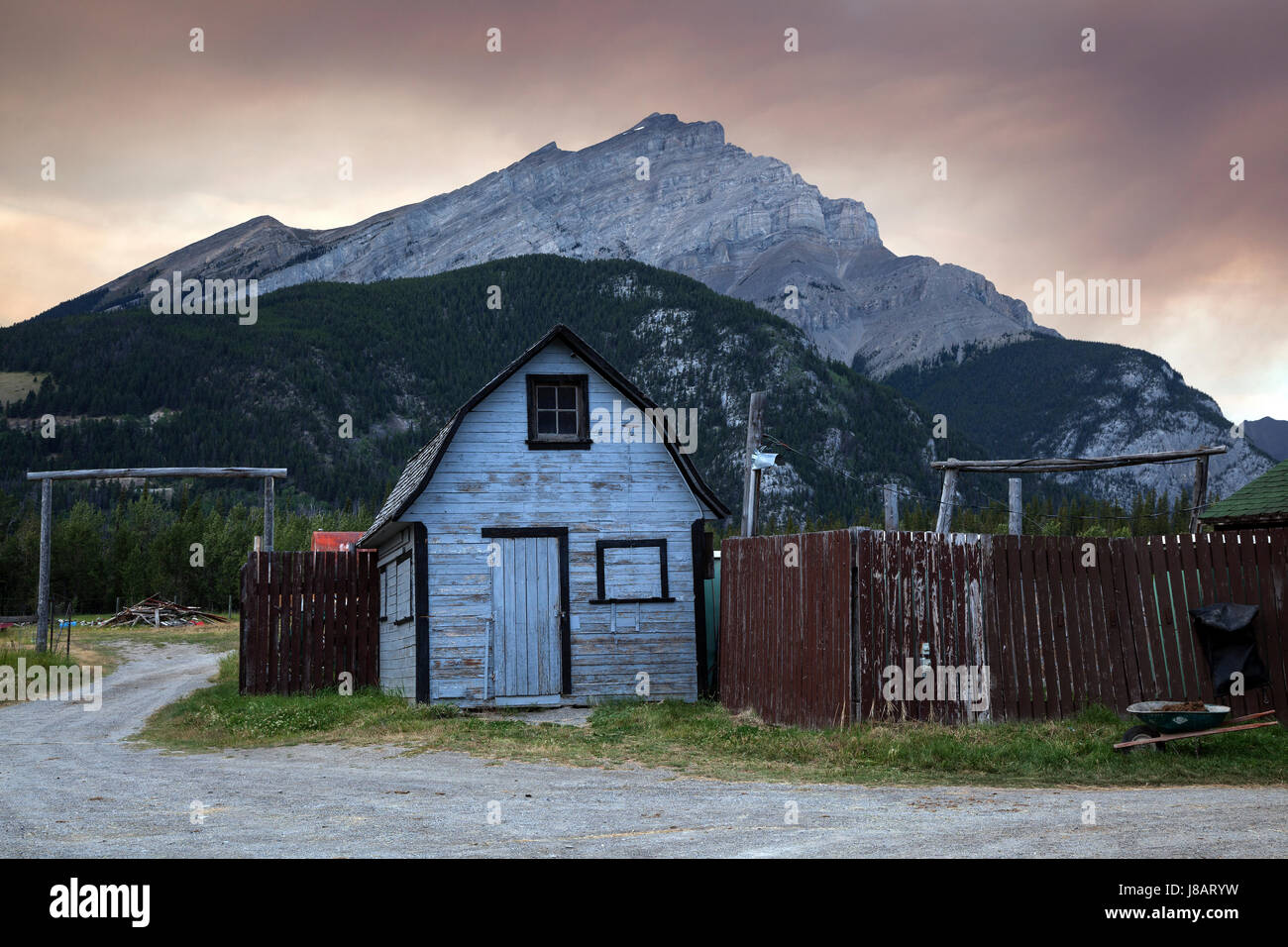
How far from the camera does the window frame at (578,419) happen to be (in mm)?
20188

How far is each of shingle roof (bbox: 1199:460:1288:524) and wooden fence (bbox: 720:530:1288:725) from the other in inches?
431

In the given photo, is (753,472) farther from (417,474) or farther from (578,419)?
(417,474)

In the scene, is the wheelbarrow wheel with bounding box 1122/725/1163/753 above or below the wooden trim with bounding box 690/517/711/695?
below

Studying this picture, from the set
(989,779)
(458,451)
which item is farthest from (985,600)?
(458,451)

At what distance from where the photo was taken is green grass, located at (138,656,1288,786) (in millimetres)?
11586

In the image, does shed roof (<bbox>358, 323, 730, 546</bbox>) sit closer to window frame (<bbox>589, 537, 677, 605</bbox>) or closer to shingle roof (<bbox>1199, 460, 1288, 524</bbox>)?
window frame (<bbox>589, 537, 677, 605</bbox>)

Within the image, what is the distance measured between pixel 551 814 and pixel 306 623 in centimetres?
1342

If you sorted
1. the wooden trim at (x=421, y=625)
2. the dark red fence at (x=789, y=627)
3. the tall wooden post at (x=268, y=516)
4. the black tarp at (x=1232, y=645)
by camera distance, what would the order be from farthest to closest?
1. the tall wooden post at (x=268, y=516)
2. the wooden trim at (x=421, y=625)
3. the dark red fence at (x=789, y=627)
4. the black tarp at (x=1232, y=645)

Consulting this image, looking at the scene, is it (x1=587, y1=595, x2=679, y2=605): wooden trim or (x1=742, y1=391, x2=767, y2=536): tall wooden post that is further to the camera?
(x1=742, y1=391, x2=767, y2=536): tall wooden post

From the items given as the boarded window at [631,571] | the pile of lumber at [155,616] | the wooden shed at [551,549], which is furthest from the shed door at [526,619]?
the pile of lumber at [155,616]

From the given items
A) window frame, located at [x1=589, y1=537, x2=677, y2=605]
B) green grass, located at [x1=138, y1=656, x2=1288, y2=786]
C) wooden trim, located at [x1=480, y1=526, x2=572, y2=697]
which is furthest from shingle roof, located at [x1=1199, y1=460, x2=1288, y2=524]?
wooden trim, located at [x1=480, y1=526, x2=572, y2=697]

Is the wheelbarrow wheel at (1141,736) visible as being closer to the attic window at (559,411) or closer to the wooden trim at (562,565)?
the wooden trim at (562,565)

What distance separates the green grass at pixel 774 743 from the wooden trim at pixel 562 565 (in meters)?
1.36

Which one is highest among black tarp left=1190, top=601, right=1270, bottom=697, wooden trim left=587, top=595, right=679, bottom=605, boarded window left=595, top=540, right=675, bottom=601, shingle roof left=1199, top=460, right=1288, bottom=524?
shingle roof left=1199, top=460, right=1288, bottom=524
